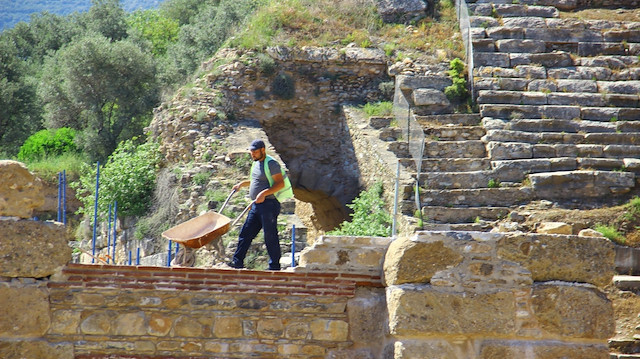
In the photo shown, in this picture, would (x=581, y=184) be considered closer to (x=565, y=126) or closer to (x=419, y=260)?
(x=565, y=126)

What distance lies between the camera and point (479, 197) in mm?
12641

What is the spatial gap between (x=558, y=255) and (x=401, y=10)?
13.1 meters

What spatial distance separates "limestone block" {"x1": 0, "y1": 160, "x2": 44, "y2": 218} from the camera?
5.45m

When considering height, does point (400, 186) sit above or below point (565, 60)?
below

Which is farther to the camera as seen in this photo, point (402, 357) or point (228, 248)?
point (228, 248)

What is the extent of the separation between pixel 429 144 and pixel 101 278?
8.85m

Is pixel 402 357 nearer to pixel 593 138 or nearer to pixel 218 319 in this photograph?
pixel 218 319

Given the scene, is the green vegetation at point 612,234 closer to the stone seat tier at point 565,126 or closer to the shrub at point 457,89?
the stone seat tier at point 565,126

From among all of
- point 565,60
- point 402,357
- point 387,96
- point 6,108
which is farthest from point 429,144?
point 6,108

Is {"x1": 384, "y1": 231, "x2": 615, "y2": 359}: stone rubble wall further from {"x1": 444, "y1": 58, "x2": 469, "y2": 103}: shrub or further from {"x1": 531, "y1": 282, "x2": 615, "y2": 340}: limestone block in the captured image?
{"x1": 444, "y1": 58, "x2": 469, "y2": 103}: shrub

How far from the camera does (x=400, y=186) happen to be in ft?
41.6

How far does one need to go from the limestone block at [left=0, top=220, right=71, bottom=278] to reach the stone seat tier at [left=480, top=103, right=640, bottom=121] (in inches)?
403

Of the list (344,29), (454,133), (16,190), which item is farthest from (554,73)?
(16,190)

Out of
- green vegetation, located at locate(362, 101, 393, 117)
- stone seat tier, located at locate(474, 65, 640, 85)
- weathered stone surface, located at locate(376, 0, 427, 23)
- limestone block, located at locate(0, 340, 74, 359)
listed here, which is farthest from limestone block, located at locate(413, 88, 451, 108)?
limestone block, located at locate(0, 340, 74, 359)
